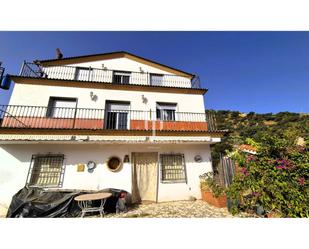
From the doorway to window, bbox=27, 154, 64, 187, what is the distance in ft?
12.8

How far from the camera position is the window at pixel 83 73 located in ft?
34.7

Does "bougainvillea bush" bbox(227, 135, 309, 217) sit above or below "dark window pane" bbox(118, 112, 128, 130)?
below

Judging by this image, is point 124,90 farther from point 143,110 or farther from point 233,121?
point 233,121

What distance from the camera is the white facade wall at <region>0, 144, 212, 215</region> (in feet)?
22.8

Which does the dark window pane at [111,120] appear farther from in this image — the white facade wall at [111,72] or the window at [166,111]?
the white facade wall at [111,72]

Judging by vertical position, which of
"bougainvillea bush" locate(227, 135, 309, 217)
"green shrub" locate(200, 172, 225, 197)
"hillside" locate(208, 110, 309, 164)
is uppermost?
"hillside" locate(208, 110, 309, 164)

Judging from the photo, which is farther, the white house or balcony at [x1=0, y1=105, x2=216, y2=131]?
balcony at [x1=0, y1=105, x2=216, y2=131]

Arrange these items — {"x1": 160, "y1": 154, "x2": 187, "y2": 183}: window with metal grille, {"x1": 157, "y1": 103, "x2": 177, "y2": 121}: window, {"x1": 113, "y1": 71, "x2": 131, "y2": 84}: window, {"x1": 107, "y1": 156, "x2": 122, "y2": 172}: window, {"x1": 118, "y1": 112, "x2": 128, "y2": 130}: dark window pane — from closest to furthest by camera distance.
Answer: {"x1": 107, "y1": 156, "x2": 122, "y2": 172}: window
{"x1": 160, "y1": 154, "x2": 187, "y2": 183}: window with metal grille
{"x1": 118, "y1": 112, "x2": 128, "y2": 130}: dark window pane
{"x1": 157, "y1": 103, "x2": 177, "y2": 121}: window
{"x1": 113, "y1": 71, "x2": 131, "y2": 84}: window

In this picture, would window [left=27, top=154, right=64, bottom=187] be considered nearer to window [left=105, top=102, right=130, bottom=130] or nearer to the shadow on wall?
the shadow on wall

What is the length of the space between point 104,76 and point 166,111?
566 centimetres

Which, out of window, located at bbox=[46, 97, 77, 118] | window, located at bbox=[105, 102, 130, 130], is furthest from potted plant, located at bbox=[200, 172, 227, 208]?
window, located at bbox=[46, 97, 77, 118]
